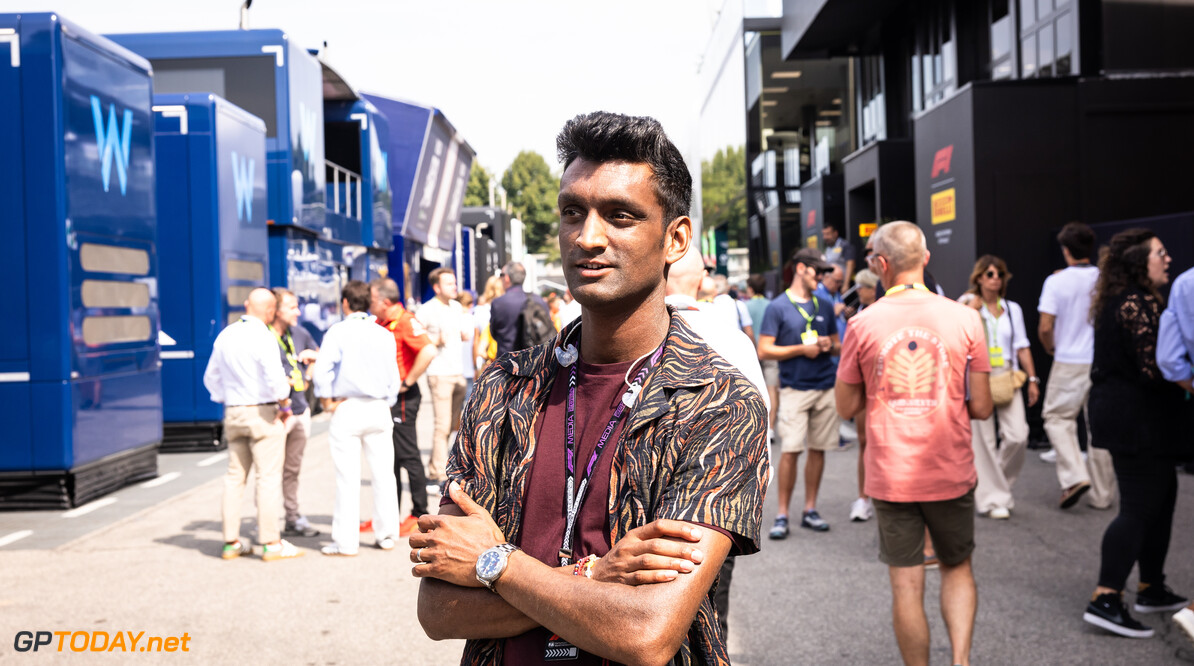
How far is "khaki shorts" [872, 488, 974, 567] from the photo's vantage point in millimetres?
4332

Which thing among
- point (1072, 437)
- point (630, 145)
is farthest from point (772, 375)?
point (630, 145)

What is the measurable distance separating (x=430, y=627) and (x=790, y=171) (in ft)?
93.4

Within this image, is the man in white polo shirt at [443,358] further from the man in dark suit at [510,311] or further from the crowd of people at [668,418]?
the man in dark suit at [510,311]

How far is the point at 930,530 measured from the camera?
4.36m

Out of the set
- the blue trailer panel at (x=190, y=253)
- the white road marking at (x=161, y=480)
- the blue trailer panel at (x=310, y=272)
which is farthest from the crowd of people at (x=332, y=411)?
the blue trailer panel at (x=310, y=272)

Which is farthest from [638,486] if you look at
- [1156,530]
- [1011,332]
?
[1011,332]

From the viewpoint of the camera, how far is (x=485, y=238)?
4034 centimetres

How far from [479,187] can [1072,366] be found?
260 feet

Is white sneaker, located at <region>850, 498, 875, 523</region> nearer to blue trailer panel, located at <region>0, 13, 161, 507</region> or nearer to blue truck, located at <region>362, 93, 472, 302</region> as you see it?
blue trailer panel, located at <region>0, 13, 161, 507</region>

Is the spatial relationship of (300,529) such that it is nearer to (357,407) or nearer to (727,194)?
(357,407)

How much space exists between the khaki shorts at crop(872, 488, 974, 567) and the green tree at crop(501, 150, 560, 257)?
87.1 metres

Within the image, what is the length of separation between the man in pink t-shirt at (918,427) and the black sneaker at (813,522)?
310 centimetres

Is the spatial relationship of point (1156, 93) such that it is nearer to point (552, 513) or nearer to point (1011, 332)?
point (1011, 332)

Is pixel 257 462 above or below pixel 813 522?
above
